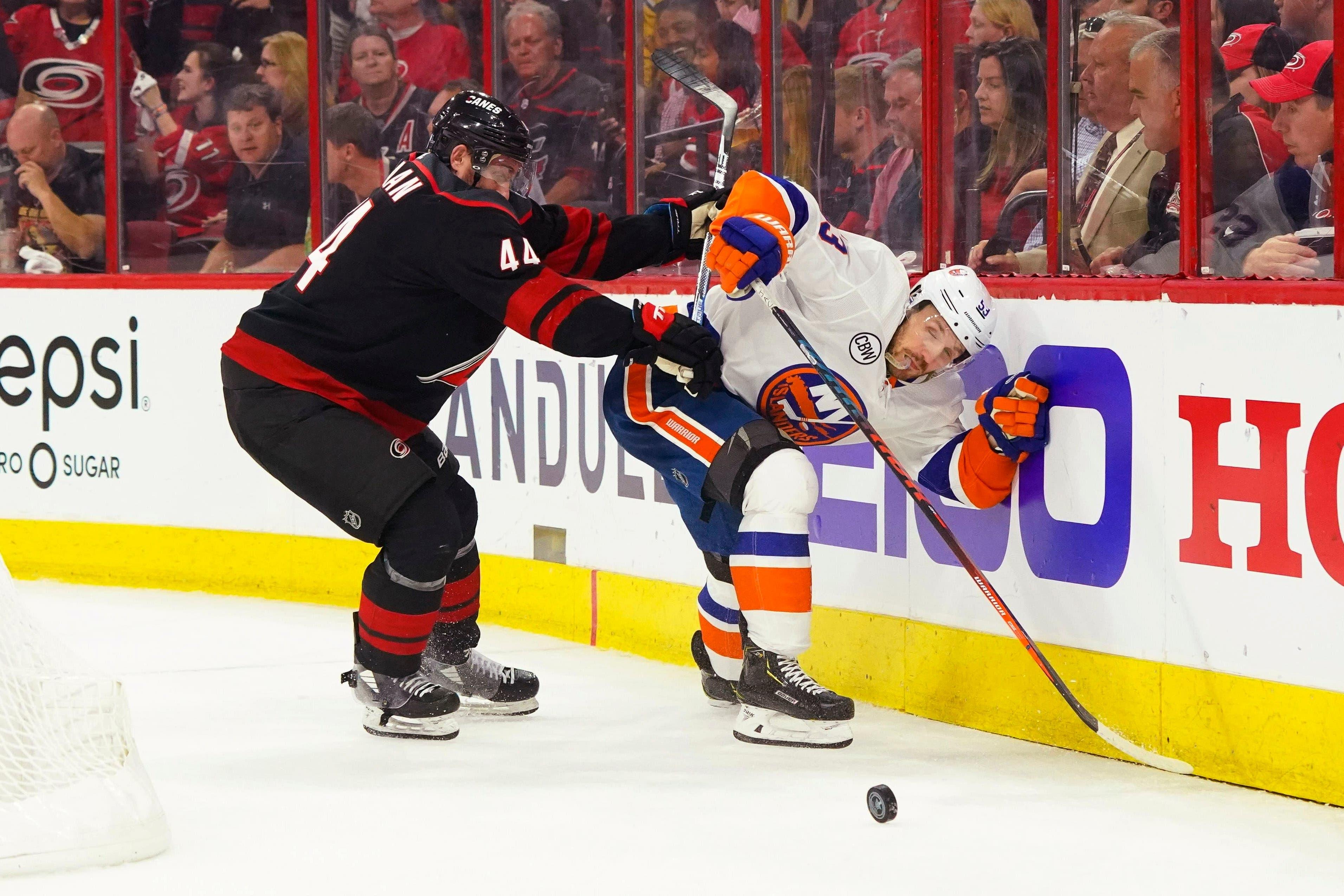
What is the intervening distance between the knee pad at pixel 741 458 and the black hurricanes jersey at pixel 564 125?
1.69 meters

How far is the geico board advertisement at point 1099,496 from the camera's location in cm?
294

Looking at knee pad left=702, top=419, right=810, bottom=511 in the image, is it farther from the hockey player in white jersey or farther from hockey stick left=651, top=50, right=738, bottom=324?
hockey stick left=651, top=50, right=738, bottom=324

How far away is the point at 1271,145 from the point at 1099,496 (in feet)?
2.38

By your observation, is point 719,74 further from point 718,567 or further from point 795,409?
point 718,567

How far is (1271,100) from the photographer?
10.3 feet

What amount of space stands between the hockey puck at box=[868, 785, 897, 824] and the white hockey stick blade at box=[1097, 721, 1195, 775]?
0.58 metres

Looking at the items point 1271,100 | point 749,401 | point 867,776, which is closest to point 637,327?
point 749,401

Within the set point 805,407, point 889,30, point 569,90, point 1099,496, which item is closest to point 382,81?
point 569,90

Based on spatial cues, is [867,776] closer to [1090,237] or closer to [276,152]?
[1090,237]

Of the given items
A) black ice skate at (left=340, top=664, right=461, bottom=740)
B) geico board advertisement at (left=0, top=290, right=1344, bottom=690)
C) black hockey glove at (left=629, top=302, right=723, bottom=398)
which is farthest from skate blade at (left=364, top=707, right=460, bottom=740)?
geico board advertisement at (left=0, top=290, right=1344, bottom=690)

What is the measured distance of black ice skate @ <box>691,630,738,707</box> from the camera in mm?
3719

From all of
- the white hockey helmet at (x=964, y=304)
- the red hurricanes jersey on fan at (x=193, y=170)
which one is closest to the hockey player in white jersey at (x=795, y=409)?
the white hockey helmet at (x=964, y=304)

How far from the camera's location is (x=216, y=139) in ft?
19.0

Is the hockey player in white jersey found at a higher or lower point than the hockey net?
higher
